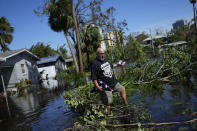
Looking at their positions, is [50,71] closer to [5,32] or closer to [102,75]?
[5,32]

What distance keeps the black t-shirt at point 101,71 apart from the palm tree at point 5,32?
2989 centimetres

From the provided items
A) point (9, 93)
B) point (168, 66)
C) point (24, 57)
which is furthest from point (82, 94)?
point (24, 57)

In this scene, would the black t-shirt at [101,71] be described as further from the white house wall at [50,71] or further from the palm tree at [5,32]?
the palm tree at [5,32]

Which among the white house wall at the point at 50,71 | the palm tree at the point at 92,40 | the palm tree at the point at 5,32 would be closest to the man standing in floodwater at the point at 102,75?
the palm tree at the point at 92,40

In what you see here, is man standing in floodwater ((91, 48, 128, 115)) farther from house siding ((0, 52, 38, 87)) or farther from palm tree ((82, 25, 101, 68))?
palm tree ((82, 25, 101, 68))

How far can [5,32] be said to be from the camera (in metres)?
30.5

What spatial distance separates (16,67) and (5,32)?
1458 centimetres

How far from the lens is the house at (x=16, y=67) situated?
18066mm

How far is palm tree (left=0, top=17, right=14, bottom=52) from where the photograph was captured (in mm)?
29625

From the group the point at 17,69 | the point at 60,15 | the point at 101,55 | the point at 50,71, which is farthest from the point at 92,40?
the point at 101,55

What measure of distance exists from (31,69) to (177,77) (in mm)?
18203

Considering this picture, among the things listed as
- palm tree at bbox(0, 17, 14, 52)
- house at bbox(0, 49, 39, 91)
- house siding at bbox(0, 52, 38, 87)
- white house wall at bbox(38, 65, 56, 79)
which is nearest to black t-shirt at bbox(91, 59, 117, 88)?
house at bbox(0, 49, 39, 91)

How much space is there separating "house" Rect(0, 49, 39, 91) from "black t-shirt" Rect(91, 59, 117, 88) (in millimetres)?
14680

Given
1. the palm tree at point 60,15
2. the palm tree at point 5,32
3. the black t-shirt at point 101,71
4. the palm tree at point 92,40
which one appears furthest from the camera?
the palm tree at point 5,32
